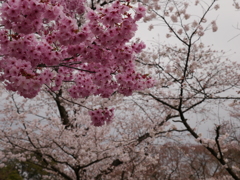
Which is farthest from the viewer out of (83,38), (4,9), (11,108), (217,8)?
(11,108)

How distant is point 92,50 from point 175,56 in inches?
187

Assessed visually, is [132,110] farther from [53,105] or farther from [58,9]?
[58,9]

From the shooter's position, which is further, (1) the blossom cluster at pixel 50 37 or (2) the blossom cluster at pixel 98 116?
(2) the blossom cluster at pixel 98 116

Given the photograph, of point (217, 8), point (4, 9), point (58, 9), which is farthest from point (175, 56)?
point (4, 9)

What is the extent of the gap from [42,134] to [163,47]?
5.07 m

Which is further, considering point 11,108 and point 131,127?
point 131,127

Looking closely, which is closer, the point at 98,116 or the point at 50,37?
the point at 50,37

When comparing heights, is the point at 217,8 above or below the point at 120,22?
above

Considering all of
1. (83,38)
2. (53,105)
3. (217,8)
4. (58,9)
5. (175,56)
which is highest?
(53,105)

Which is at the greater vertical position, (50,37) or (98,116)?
(50,37)

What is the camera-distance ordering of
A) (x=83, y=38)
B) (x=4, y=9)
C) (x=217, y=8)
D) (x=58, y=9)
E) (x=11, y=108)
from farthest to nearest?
(x=11, y=108)
(x=217, y=8)
(x=83, y=38)
(x=58, y=9)
(x=4, y=9)

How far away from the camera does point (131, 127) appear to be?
10.3 m

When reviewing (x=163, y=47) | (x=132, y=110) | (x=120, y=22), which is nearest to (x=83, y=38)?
(x=120, y=22)

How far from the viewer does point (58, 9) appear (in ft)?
7.70
